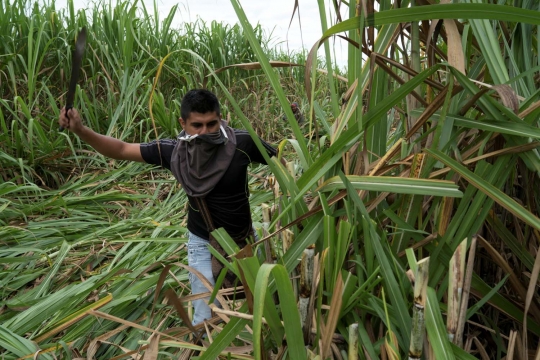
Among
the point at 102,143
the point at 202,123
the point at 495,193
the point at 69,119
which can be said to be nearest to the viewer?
the point at 495,193

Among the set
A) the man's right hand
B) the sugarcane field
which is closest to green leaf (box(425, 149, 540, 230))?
the sugarcane field

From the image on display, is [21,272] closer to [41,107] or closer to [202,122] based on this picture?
[202,122]

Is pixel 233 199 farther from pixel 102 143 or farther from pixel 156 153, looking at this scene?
pixel 102 143

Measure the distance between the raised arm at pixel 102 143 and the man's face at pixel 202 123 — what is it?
31cm

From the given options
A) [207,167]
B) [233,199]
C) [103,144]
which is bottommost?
[233,199]

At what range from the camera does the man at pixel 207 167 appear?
1.82 meters

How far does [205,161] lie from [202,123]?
0.46 feet

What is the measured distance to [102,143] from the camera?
1.96 metres

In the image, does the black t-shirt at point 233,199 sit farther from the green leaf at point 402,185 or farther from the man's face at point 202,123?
the green leaf at point 402,185

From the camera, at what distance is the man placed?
71.7 inches

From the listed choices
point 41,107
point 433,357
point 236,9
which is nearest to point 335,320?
point 433,357

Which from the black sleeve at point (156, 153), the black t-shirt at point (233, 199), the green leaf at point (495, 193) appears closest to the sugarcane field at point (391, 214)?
the green leaf at point (495, 193)

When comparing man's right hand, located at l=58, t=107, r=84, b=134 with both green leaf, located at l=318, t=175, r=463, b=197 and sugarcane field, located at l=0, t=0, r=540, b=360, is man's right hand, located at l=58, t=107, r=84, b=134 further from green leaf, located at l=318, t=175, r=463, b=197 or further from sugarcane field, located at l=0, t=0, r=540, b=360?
green leaf, located at l=318, t=175, r=463, b=197

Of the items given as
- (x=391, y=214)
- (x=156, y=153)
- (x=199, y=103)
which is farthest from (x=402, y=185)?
(x=156, y=153)
